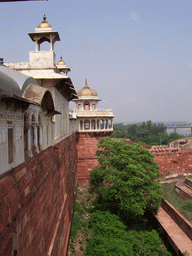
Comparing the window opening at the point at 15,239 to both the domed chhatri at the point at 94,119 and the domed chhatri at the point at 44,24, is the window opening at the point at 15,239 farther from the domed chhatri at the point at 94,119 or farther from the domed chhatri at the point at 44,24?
the domed chhatri at the point at 94,119

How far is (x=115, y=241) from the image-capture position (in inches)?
370

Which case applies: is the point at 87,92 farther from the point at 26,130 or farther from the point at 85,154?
the point at 26,130

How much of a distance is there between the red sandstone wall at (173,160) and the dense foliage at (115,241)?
Result: 15.1 meters

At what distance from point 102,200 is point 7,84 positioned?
44.9ft

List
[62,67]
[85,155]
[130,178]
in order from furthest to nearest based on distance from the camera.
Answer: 1. [85,155]
2. [62,67]
3. [130,178]

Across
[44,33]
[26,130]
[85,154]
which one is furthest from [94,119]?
[26,130]

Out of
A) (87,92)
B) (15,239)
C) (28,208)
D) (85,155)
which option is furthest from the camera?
(87,92)

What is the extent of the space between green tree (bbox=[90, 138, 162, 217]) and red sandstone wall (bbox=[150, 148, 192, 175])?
41.7ft

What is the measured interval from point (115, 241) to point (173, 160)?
61.8ft

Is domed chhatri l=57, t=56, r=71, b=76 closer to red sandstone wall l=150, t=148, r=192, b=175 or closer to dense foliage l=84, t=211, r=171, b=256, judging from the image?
dense foliage l=84, t=211, r=171, b=256

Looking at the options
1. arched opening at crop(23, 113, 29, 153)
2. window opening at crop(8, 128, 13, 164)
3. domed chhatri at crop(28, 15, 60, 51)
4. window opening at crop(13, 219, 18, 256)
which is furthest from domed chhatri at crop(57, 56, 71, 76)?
window opening at crop(13, 219, 18, 256)

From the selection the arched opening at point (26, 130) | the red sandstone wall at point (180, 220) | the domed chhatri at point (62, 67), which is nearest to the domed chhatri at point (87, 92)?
the domed chhatri at point (62, 67)

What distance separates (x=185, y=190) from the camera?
20.4 meters

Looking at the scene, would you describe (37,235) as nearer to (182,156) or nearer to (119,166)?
(119,166)
